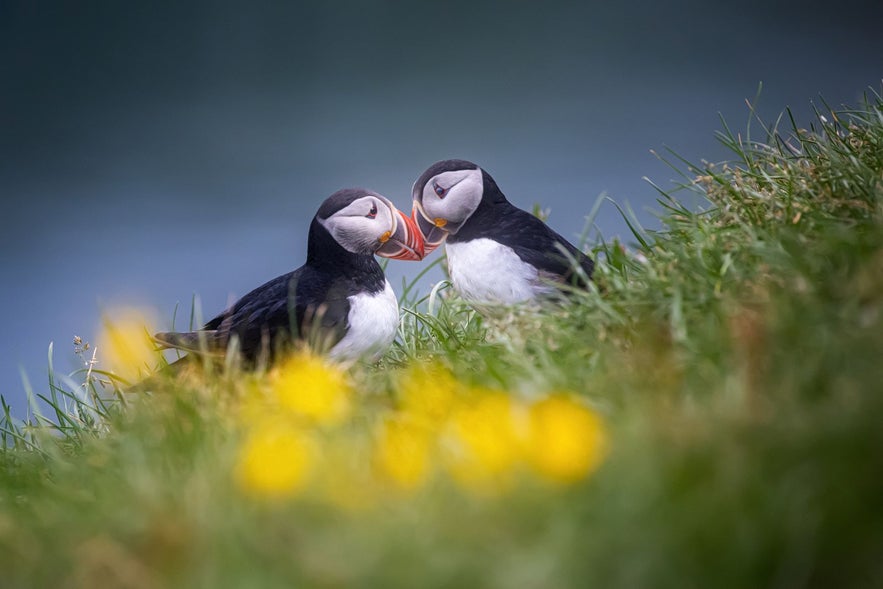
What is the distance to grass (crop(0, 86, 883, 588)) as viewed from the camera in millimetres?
1429

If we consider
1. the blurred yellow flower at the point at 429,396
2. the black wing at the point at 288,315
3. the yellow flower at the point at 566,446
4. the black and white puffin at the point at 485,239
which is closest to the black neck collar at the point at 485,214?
the black and white puffin at the point at 485,239

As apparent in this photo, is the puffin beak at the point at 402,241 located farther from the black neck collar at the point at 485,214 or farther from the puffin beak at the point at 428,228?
the black neck collar at the point at 485,214

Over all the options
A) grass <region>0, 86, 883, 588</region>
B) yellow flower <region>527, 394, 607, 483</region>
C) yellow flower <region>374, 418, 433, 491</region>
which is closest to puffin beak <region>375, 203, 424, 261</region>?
grass <region>0, 86, 883, 588</region>

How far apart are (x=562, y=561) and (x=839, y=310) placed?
132cm

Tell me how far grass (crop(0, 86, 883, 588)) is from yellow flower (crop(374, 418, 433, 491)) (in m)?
0.02

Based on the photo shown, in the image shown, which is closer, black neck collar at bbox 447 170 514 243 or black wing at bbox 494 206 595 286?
black wing at bbox 494 206 595 286

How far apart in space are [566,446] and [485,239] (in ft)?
8.07

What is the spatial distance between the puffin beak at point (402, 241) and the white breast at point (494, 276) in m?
0.25

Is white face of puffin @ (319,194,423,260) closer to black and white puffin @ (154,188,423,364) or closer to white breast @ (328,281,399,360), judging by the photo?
black and white puffin @ (154,188,423,364)

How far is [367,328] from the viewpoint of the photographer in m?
3.64

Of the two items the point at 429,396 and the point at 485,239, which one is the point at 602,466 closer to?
the point at 429,396

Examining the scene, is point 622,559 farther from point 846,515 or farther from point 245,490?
point 245,490

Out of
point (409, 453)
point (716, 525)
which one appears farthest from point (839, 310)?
point (409, 453)

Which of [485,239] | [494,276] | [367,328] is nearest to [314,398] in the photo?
[367,328]
